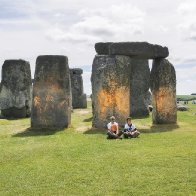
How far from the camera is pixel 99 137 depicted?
22.3m

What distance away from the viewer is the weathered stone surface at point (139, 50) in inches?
1018

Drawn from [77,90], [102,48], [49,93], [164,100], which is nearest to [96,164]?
[49,93]

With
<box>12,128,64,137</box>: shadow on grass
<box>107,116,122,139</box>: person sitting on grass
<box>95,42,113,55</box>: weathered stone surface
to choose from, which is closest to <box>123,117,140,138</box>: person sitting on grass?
<box>107,116,122,139</box>: person sitting on grass

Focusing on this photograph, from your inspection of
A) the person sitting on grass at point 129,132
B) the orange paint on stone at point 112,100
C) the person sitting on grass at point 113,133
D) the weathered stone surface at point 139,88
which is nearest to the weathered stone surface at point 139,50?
the orange paint on stone at point 112,100

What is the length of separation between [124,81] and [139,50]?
202 cm

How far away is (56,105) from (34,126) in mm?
1644

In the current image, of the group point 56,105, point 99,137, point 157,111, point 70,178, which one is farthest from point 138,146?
point 157,111

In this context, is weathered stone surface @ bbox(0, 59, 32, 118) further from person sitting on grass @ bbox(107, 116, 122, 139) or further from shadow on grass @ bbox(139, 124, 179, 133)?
person sitting on grass @ bbox(107, 116, 122, 139)

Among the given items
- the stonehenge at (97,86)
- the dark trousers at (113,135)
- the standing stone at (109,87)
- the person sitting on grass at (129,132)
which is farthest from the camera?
the stonehenge at (97,86)

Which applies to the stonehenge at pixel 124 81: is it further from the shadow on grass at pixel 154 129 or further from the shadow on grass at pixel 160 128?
the shadow on grass at pixel 160 128

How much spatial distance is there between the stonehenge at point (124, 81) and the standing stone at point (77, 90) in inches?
591

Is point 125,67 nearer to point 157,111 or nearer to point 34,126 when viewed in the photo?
point 157,111

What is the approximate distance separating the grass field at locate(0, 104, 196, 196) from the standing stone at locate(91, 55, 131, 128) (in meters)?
1.98

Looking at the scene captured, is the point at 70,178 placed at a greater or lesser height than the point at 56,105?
lesser
